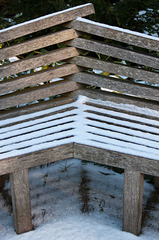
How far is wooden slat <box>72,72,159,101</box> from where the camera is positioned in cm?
314

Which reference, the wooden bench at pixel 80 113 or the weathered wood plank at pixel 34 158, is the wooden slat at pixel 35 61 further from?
the weathered wood plank at pixel 34 158

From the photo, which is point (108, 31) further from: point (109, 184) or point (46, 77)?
point (109, 184)

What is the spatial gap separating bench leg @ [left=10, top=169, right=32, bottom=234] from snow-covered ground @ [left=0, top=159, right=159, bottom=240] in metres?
0.09

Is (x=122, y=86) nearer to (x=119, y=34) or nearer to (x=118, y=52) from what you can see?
(x=118, y=52)

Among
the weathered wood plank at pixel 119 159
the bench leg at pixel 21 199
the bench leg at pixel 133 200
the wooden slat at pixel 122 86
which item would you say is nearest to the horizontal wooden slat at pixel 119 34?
the wooden slat at pixel 122 86

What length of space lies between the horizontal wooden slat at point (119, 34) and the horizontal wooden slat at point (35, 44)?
92mm

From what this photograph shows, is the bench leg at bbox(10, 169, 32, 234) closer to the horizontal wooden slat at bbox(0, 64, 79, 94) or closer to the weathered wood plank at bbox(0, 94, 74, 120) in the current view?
the weathered wood plank at bbox(0, 94, 74, 120)

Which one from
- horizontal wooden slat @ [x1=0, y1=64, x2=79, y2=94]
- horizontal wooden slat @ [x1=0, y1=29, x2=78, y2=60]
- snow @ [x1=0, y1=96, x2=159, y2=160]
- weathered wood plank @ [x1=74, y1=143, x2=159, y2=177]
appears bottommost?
weathered wood plank @ [x1=74, y1=143, x2=159, y2=177]

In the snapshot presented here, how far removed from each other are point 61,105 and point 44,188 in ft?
3.40

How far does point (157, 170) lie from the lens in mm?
2721

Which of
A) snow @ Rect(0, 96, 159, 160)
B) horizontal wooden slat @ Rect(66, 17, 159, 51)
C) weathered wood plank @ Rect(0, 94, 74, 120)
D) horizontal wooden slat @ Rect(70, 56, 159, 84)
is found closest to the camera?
snow @ Rect(0, 96, 159, 160)

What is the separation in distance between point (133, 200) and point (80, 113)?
0.86 m

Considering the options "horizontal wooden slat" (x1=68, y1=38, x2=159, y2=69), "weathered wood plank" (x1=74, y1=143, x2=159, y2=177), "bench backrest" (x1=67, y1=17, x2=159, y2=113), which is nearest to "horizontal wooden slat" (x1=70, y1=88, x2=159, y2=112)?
"bench backrest" (x1=67, y1=17, x2=159, y2=113)

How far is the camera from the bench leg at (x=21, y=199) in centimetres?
290
